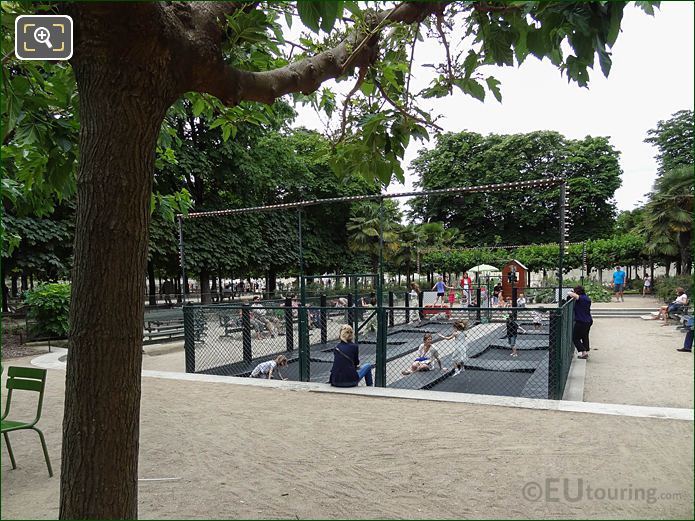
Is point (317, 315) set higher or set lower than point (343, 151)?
lower

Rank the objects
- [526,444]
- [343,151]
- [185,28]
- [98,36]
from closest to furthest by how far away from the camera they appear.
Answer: [98,36] < [185,28] < [343,151] < [526,444]

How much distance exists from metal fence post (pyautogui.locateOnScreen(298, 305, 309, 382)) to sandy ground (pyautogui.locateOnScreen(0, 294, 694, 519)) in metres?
1.09

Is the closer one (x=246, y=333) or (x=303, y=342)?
(x=303, y=342)

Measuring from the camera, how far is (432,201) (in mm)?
47188

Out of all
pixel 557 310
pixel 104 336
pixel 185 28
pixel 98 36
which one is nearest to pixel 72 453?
pixel 104 336

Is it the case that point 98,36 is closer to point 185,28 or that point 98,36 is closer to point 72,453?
point 185,28

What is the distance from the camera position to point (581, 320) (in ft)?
34.8

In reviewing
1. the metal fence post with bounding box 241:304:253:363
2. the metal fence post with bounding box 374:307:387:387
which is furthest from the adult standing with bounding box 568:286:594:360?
the metal fence post with bounding box 241:304:253:363

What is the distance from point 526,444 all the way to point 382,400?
7.96 feet

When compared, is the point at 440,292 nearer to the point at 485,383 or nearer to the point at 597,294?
the point at 597,294

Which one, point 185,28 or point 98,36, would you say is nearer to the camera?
point 98,36

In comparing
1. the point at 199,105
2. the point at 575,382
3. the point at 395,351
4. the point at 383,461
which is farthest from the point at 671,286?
the point at 199,105

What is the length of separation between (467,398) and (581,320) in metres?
5.17

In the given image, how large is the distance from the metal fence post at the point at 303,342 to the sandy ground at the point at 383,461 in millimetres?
1085
